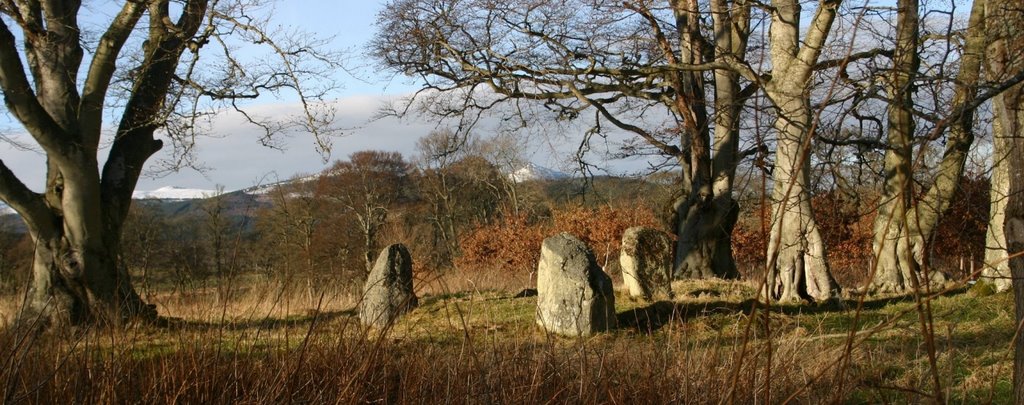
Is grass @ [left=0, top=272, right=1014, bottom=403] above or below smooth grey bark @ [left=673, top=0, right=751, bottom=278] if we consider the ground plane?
below

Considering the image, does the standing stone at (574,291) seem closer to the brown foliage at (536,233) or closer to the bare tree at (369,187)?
the brown foliage at (536,233)

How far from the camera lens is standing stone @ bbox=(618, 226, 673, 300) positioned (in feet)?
34.1

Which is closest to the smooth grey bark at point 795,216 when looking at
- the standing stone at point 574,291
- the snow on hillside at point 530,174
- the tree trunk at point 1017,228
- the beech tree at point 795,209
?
the beech tree at point 795,209

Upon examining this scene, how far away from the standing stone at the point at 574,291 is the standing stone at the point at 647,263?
56.3 inches

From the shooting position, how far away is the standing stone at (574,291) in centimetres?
859

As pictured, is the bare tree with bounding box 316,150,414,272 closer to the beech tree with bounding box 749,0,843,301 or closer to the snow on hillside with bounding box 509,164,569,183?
the snow on hillside with bounding box 509,164,569,183

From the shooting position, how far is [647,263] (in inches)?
419

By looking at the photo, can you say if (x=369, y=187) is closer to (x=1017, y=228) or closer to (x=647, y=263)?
(x=647, y=263)

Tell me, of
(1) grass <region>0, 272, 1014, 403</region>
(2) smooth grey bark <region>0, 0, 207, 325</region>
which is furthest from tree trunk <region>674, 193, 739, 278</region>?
(1) grass <region>0, 272, 1014, 403</region>

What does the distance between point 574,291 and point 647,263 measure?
2.27 meters

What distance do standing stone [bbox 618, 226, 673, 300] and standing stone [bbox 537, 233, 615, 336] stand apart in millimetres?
1430

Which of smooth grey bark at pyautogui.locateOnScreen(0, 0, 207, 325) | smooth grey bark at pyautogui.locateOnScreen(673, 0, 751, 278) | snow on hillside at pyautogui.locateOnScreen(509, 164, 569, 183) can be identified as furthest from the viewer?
snow on hillside at pyautogui.locateOnScreen(509, 164, 569, 183)

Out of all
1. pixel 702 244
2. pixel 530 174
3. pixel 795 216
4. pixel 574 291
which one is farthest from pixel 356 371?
pixel 530 174

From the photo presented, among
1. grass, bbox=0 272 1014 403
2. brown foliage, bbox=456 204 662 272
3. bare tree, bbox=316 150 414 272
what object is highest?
bare tree, bbox=316 150 414 272
